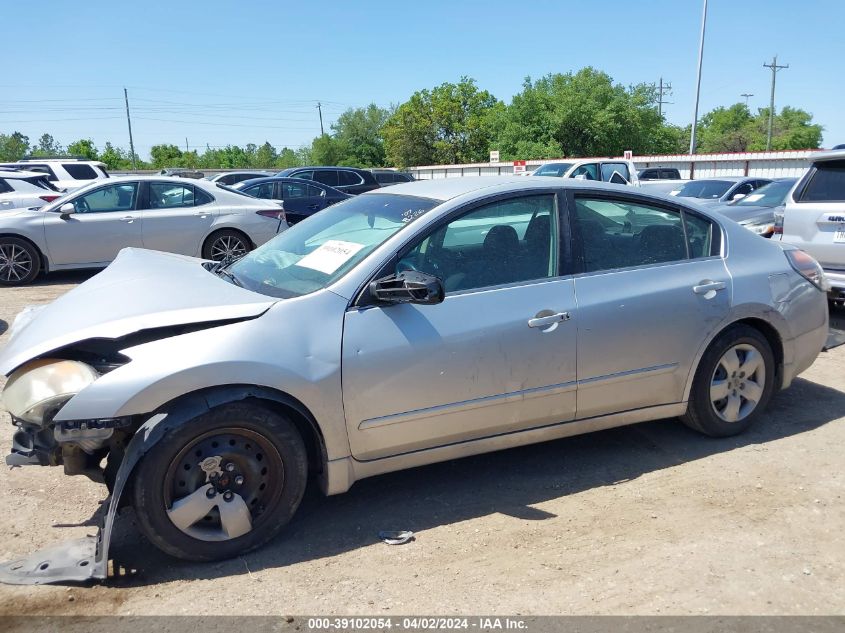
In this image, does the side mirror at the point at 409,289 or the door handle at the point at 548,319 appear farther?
the door handle at the point at 548,319

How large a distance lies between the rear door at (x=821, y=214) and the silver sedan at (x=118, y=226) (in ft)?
24.5

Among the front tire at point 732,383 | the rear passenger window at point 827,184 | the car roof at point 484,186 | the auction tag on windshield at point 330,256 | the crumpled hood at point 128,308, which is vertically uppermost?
the car roof at point 484,186

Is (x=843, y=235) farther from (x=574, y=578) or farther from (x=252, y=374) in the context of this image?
(x=252, y=374)

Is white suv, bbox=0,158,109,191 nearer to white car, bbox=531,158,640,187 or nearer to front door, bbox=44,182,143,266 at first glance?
front door, bbox=44,182,143,266

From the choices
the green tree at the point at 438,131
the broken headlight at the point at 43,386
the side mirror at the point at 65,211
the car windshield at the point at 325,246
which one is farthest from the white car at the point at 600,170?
the green tree at the point at 438,131

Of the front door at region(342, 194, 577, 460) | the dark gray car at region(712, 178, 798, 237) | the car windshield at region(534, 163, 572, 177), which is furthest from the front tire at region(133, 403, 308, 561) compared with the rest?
the car windshield at region(534, 163, 572, 177)

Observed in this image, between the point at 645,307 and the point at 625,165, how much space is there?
15.9 metres

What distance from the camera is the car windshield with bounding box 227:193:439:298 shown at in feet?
12.2

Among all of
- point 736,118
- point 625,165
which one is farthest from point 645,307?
point 736,118

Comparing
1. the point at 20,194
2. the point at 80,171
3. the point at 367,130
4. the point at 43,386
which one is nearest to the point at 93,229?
the point at 20,194

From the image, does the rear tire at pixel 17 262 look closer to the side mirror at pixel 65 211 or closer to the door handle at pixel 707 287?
the side mirror at pixel 65 211

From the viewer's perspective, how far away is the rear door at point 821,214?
22.8 ft

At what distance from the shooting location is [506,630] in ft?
9.32

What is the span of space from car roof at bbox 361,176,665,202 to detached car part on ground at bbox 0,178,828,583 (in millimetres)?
24
